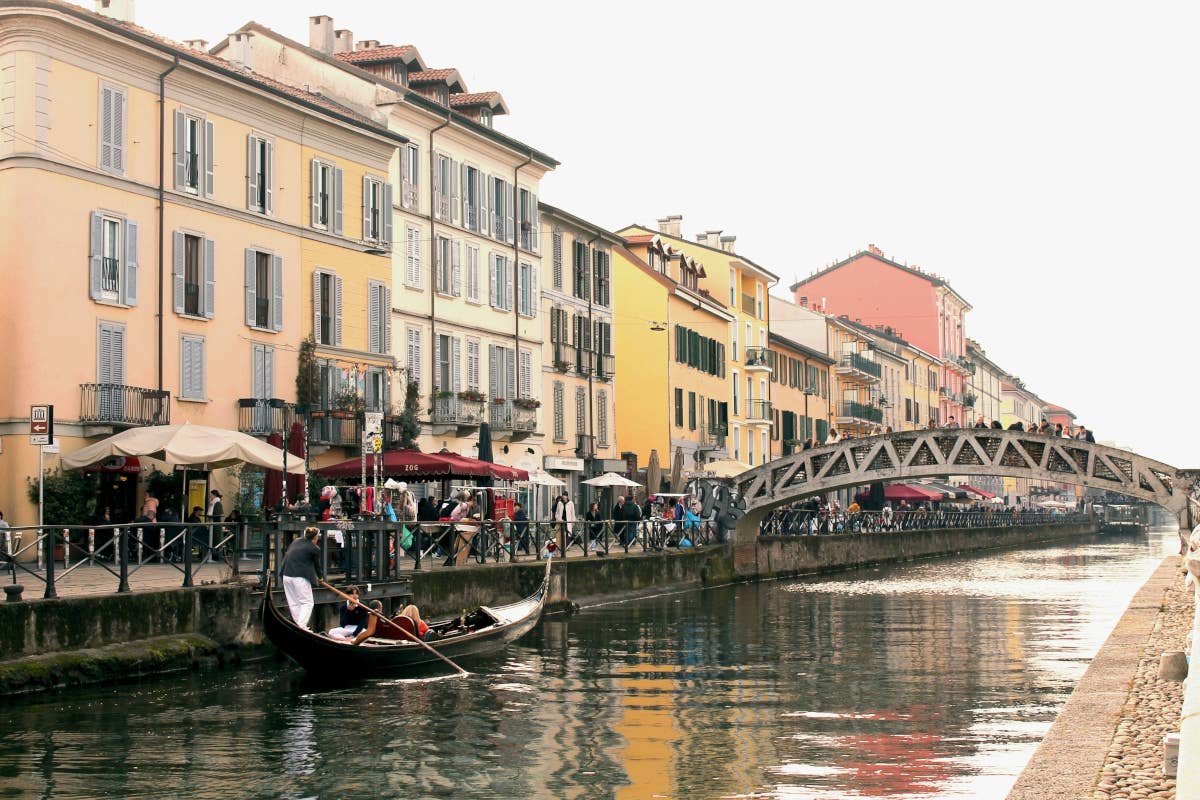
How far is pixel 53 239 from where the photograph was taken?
33.2 meters

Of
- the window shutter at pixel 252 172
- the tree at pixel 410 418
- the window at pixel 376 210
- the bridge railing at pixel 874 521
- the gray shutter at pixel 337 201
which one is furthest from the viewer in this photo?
the bridge railing at pixel 874 521

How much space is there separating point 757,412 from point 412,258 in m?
36.4

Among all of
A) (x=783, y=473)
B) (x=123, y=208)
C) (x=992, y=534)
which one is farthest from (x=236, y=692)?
(x=992, y=534)

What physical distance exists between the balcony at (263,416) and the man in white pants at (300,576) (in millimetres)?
14739

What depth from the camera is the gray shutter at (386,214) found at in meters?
44.6

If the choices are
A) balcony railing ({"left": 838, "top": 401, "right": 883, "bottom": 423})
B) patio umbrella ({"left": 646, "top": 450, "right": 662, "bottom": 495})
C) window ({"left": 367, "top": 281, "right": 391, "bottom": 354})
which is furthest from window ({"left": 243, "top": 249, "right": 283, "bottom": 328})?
balcony railing ({"left": 838, "top": 401, "right": 883, "bottom": 423})

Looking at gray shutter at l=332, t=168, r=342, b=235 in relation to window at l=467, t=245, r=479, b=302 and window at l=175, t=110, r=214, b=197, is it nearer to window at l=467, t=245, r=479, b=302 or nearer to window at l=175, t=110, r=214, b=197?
window at l=175, t=110, r=214, b=197

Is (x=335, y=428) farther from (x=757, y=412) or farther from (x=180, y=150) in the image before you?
(x=757, y=412)

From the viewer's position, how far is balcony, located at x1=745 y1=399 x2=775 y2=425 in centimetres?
7968

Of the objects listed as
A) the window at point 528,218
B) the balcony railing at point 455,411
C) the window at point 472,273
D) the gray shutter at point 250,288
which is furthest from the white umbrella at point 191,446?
the window at point 528,218

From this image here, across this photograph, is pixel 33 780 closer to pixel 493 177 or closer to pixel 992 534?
pixel 493 177

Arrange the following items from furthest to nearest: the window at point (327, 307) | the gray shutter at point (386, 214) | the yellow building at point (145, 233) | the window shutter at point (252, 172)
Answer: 1. the gray shutter at point (386, 214)
2. the window at point (327, 307)
3. the window shutter at point (252, 172)
4. the yellow building at point (145, 233)

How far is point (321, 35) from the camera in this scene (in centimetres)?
4906

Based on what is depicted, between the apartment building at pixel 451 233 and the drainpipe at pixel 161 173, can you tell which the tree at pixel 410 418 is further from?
the drainpipe at pixel 161 173
